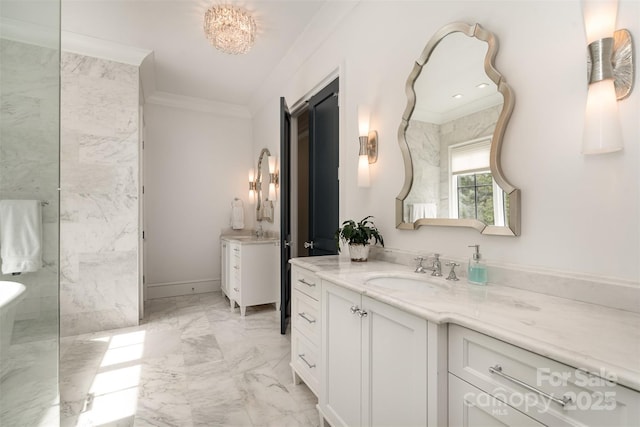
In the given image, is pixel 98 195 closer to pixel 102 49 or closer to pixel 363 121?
pixel 102 49

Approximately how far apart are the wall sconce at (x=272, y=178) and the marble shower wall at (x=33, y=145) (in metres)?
2.46

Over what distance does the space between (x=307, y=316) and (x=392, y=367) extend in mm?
875

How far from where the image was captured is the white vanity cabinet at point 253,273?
142 inches

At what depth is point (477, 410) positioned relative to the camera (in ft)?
2.83

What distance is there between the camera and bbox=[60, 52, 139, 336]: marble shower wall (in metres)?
3.11

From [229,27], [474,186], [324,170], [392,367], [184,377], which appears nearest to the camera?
[392,367]

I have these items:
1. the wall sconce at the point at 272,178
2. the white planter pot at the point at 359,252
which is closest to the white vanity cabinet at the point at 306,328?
the white planter pot at the point at 359,252

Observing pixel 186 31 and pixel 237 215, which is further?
pixel 237 215

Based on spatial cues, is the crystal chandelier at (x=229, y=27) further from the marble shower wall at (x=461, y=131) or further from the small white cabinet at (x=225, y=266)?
the small white cabinet at (x=225, y=266)

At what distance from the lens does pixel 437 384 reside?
94 cm

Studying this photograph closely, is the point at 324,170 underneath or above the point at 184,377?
above

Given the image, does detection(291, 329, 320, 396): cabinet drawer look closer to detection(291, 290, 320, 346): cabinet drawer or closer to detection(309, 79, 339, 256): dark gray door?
detection(291, 290, 320, 346): cabinet drawer

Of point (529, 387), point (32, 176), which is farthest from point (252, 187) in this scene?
point (529, 387)

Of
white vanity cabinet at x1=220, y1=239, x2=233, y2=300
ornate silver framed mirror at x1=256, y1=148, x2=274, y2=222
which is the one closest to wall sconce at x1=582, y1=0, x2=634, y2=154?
ornate silver framed mirror at x1=256, y1=148, x2=274, y2=222
